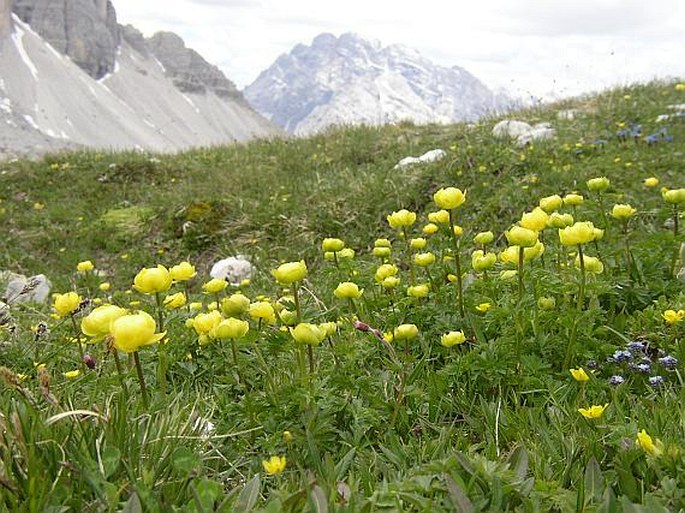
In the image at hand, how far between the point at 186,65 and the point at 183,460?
448 feet

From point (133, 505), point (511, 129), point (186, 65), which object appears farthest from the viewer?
point (186, 65)

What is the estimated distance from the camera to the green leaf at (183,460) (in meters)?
1.47

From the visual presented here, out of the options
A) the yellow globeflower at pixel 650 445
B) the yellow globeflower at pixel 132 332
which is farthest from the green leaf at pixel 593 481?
the yellow globeflower at pixel 132 332

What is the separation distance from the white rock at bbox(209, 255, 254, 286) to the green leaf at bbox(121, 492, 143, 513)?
415 cm

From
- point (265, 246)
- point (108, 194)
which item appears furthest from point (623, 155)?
point (108, 194)

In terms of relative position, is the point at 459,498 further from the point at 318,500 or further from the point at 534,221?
the point at 534,221

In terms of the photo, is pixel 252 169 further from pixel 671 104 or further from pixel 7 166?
pixel 671 104

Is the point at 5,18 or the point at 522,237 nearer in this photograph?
the point at 522,237

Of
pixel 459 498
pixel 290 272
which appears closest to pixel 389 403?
pixel 290 272

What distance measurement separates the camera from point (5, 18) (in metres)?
97.8

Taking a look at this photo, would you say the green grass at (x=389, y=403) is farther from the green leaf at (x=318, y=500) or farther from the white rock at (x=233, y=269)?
the white rock at (x=233, y=269)

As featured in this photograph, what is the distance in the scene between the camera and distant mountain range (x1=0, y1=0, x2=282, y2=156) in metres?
86.5

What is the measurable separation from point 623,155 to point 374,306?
408 centimetres

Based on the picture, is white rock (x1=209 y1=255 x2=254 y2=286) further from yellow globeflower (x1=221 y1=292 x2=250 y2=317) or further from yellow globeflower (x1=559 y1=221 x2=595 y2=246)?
yellow globeflower (x1=559 y1=221 x2=595 y2=246)
